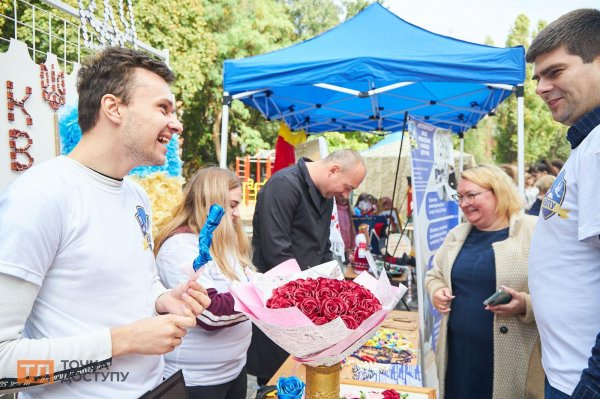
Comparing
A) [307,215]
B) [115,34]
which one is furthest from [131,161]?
[307,215]

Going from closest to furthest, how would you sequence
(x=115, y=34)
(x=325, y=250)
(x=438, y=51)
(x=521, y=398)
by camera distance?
A: (x=521, y=398), (x=115, y=34), (x=325, y=250), (x=438, y=51)

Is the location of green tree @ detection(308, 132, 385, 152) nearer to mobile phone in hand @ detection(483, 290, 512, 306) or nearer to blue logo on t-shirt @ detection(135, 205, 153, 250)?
mobile phone in hand @ detection(483, 290, 512, 306)

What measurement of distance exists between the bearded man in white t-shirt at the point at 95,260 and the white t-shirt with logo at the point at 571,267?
1.11 m

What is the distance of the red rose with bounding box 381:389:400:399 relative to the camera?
5.42 ft

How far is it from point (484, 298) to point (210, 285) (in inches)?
56.4

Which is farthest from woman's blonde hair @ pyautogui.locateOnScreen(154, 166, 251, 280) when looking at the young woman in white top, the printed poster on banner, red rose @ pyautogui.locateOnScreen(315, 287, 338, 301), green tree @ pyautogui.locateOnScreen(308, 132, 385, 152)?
green tree @ pyautogui.locateOnScreen(308, 132, 385, 152)

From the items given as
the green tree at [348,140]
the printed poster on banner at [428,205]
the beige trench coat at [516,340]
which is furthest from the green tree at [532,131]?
the beige trench coat at [516,340]

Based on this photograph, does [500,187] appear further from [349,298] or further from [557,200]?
[349,298]

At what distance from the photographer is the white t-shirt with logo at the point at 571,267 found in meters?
1.24

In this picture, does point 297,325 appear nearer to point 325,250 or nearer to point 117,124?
point 117,124

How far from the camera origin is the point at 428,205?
3.48m

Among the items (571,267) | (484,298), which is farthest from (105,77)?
(484,298)

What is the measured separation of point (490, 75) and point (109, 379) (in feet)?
11.6

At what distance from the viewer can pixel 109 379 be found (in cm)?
118
